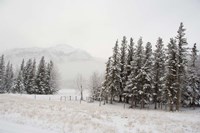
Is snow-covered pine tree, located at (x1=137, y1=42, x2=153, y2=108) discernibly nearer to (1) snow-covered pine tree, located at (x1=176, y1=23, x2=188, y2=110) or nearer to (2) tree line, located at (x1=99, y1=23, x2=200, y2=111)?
(2) tree line, located at (x1=99, y1=23, x2=200, y2=111)

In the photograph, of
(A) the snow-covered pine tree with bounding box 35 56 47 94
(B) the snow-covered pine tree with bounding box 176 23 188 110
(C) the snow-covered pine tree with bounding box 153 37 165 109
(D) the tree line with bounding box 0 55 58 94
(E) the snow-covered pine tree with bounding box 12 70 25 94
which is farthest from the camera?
(E) the snow-covered pine tree with bounding box 12 70 25 94

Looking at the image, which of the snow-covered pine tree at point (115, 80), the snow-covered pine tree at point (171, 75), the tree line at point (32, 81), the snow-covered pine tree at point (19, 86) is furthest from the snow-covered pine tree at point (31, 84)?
the snow-covered pine tree at point (171, 75)

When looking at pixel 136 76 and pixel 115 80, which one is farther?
pixel 115 80

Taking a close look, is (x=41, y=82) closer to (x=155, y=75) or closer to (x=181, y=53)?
(x=155, y=75)

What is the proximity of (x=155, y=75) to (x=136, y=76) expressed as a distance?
5611mm

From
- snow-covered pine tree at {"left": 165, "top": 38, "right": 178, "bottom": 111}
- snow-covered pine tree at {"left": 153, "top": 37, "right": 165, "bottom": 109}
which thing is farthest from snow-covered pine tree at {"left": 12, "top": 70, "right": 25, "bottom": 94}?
snow-covered pine tree at {"left": 165, "top": 38, "right": 178, "bottom": 111}

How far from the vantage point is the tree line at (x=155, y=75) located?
131ft

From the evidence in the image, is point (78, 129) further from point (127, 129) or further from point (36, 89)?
point (36, 89)

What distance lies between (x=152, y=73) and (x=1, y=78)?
59.6m

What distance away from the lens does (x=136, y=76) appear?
4362cm

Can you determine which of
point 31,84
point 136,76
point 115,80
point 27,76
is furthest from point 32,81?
point 136,76

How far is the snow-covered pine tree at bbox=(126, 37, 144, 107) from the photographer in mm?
43562

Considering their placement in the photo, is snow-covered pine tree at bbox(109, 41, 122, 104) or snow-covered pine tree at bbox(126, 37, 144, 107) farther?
snow-covered pine tree at bbox(109, 41, 122, 104)

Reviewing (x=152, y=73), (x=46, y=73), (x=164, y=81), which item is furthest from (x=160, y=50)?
(x=46, y=73)
